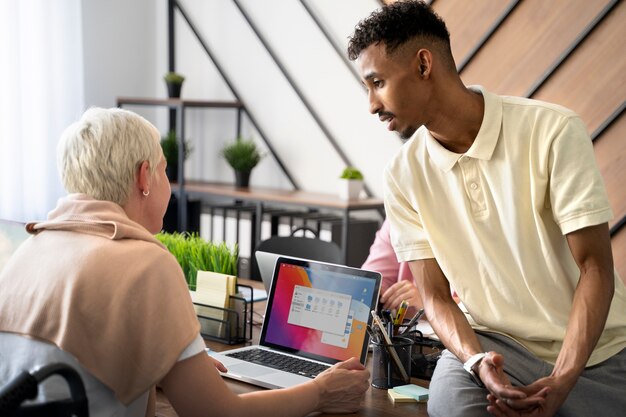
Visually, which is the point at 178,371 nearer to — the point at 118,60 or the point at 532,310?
the point at 532,310

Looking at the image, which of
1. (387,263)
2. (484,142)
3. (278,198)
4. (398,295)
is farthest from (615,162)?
(278,198)

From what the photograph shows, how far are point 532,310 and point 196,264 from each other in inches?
36.6

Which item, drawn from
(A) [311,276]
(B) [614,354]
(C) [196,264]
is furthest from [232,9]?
(B) [614,354]

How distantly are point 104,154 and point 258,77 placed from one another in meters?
3.41

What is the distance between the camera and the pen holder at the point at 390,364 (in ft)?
5.70

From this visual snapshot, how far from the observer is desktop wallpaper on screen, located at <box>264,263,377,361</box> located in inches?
72.4

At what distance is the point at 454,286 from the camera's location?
6.15ft

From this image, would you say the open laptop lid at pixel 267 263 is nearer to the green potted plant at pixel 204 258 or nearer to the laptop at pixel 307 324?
the green potted plant at pixel 204 258

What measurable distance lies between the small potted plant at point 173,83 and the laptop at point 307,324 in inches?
123

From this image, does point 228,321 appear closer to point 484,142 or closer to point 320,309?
point 320,309

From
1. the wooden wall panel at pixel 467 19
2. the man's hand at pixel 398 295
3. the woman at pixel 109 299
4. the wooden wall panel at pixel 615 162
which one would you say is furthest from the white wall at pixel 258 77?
A: the woman at pixel 109 299

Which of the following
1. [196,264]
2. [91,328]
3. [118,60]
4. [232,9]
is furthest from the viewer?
[118,60]

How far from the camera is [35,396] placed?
1.07 m

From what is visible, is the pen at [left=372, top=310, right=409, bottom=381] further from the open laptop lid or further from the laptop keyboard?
the open laptop lid
